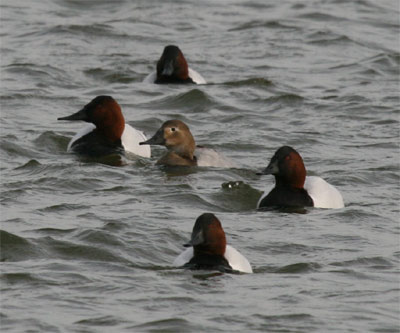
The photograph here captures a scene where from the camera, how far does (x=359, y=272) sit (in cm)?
1058

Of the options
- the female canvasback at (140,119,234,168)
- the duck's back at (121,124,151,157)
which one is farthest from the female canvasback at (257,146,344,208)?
the duck's back at (121,124,151,157)

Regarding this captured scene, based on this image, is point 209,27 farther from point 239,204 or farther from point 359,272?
point 359,272

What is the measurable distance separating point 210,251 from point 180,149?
462cm

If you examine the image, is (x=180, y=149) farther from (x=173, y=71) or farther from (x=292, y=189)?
(x=173, y=71)

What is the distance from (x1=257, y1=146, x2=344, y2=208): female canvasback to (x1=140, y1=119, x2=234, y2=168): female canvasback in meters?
1.63

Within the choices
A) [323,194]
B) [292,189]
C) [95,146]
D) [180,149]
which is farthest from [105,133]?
[323,194]

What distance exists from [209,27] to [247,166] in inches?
379

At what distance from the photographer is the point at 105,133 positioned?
1523 cm

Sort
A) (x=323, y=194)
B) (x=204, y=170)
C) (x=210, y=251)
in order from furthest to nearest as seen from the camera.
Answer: (x=204, y=170) → (x=323, y=194) → (x=210, y=251)

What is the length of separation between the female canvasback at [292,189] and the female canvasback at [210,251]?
2.66 metres

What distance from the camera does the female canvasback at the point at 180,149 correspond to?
14445 millimetres

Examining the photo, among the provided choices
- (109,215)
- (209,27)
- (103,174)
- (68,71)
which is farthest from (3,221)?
(209,27)

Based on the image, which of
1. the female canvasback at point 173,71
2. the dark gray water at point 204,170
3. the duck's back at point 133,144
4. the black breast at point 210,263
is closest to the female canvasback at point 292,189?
the dark gray water at point 204,170

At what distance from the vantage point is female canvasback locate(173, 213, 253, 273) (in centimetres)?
987
